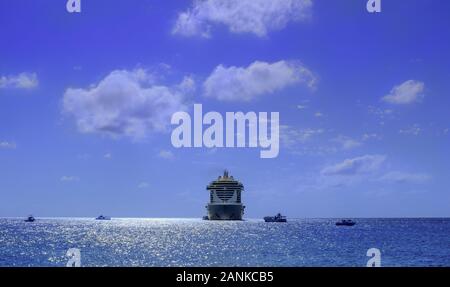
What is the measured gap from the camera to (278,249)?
50844mm

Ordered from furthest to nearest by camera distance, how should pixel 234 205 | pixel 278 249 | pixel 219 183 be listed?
pixel 234 205 < pixel 278 249 < pixel 219 183
